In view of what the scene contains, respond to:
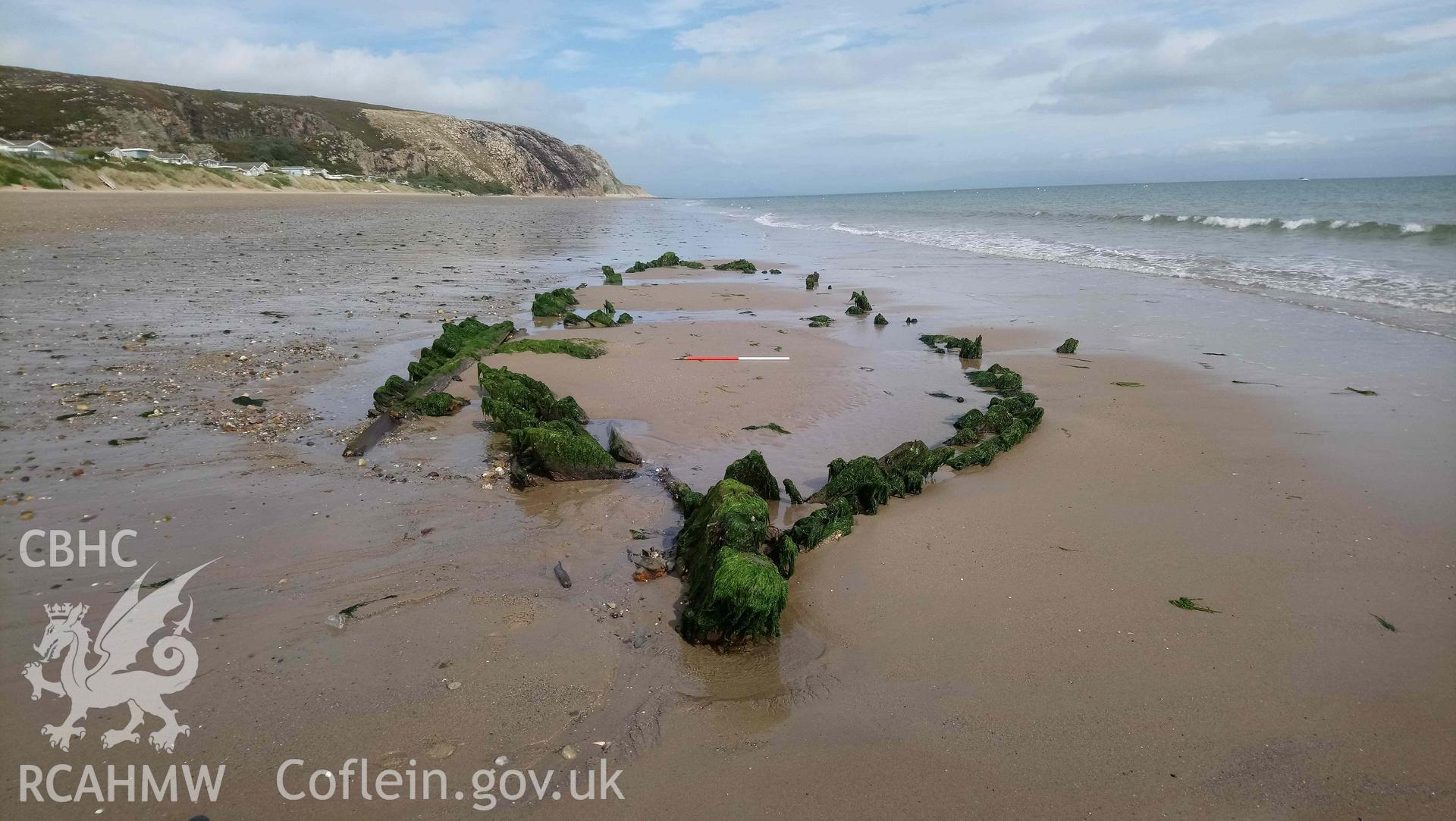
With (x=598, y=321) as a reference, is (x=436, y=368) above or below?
below

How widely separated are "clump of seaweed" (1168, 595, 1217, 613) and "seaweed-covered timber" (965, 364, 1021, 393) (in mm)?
3926

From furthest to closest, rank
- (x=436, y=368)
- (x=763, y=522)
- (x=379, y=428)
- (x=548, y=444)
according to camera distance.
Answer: (x=436, y=368) < (x=379, y=428) < (x=548, y=444) < (x=763, y=522)

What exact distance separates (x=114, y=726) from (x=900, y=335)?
9584 mm

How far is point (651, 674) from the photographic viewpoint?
10.2 ft

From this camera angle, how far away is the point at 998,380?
779 centimetres

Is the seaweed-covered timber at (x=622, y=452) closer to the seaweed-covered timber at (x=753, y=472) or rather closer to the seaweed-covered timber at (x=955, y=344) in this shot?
the seaweed-covered timber at (x=753, y=472)

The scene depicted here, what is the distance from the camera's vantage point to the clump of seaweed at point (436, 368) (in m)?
6.31

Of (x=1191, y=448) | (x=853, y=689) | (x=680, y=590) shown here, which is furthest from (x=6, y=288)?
(x=1191, y=448)

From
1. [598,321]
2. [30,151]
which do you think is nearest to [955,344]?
[598,321]

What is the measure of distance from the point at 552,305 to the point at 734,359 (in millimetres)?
4499

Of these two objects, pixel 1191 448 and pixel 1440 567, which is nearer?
pixel 1440 567

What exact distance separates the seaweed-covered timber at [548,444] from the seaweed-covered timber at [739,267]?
508 inches

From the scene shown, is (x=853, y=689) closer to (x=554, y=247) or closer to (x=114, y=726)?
(x=114, y=726)

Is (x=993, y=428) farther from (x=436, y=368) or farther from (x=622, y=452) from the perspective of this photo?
(x=436, y=368)
